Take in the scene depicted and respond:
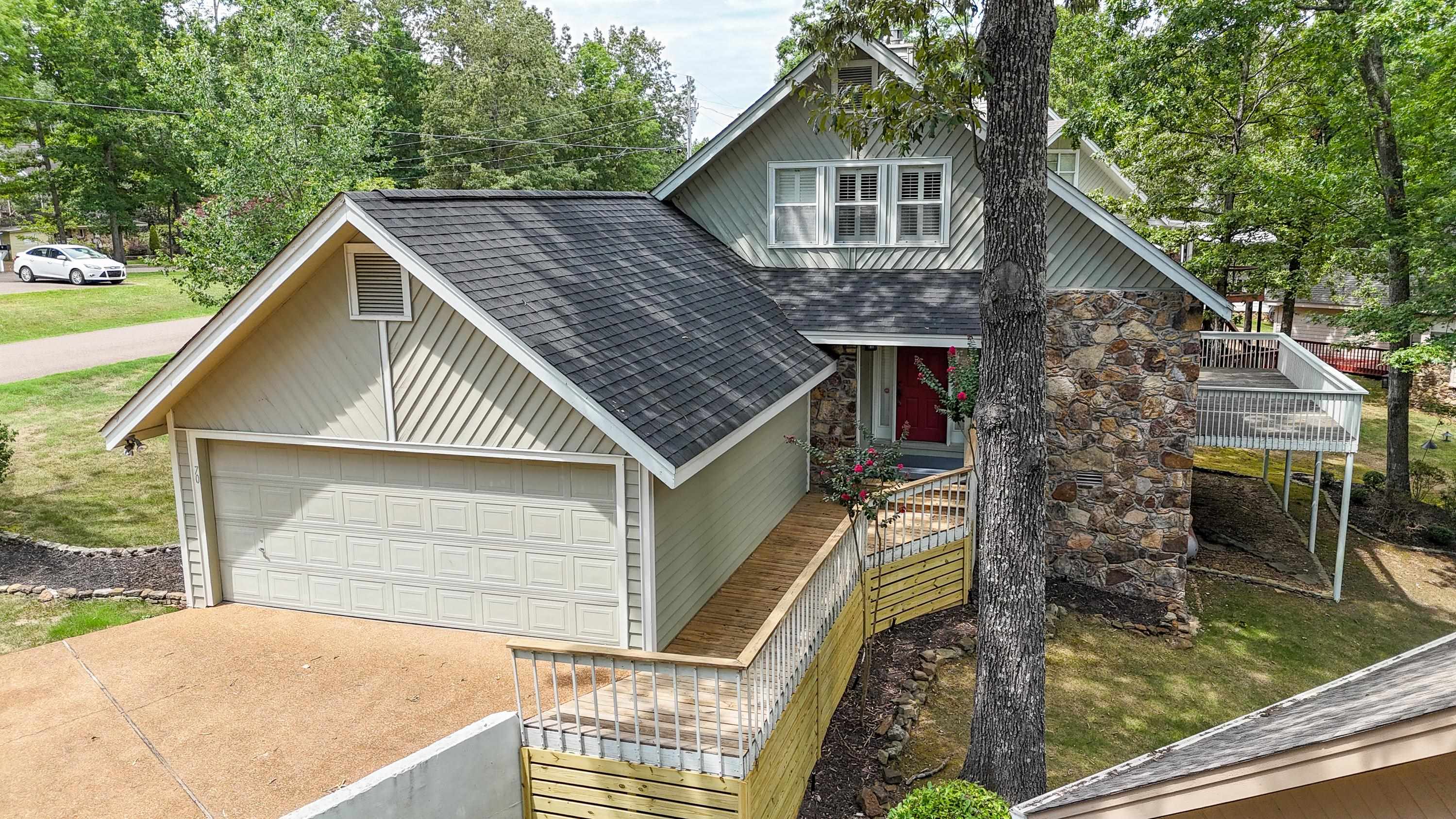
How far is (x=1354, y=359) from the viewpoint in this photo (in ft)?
98.1

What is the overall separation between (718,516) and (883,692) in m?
2.88

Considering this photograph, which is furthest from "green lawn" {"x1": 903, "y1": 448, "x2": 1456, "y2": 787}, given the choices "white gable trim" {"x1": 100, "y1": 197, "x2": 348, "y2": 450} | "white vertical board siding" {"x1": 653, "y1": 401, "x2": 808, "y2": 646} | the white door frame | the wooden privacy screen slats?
"white gable trim" {"x1": 100, "y1": 197, "x2": 348, "y2": 450}

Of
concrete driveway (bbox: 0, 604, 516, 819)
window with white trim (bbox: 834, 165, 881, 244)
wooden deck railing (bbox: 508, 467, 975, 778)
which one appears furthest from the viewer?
window with white trim (bbox: 834, 165, 881, 244)

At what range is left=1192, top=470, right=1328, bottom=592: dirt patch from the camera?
15.1m

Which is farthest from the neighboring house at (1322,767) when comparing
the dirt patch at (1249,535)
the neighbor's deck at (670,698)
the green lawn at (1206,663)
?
the dirt patch at (1249,535)

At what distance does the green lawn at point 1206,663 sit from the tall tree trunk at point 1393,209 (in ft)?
10.4

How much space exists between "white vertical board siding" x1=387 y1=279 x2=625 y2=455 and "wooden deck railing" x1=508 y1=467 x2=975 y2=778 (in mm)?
2005

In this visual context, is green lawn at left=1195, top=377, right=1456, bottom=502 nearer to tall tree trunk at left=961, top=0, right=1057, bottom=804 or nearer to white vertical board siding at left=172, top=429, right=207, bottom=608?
tall tree trunk at left=961, top=0, right=1057, bottom=804

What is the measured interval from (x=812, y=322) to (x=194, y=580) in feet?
29.2

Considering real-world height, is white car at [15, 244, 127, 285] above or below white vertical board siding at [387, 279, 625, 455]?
above

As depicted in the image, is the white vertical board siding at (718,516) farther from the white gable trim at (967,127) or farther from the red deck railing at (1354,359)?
the red deck railing at (1354,359)

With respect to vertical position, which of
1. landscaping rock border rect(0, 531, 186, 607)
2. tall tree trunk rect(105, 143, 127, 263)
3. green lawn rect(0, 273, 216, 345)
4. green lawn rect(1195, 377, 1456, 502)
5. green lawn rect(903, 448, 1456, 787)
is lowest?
green lawn rect(903, 448, 1456, 787)

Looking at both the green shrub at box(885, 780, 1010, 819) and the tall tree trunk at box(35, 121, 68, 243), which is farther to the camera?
the tall tree trunk at box(35, 121, 68, 243)

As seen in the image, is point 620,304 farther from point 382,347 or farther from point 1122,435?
point 1122,435
